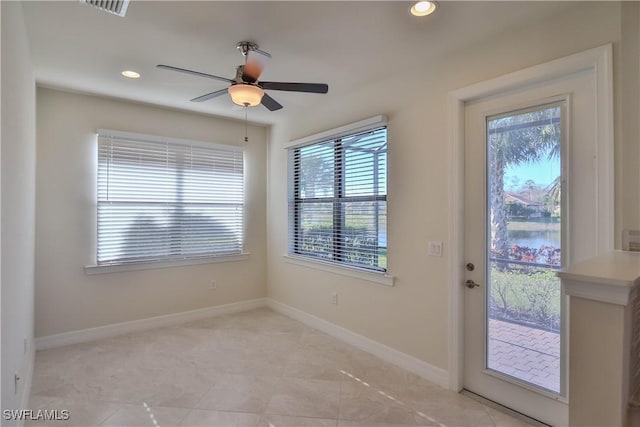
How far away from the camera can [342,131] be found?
11.6 ft

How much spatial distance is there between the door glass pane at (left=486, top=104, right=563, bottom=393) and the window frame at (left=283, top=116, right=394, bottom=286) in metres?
0.98

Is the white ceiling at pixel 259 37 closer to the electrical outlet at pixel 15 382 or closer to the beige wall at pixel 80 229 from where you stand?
the beige wall at pixel 80 229

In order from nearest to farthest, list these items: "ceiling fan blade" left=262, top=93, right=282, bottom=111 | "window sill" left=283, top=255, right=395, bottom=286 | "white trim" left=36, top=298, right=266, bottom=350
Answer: "ceiling fan blade" left=262, top=93, right=282, bottom=111
"window sill" left=283, top=255, right=395, bottom=286
"white trim" left=36, top=298, right=266, bottom=350

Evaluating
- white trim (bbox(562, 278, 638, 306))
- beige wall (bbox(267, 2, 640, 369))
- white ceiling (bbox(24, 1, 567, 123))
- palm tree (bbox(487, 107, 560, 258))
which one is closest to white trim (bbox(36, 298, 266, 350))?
beige wall (bbox(267, 2, 640, 369))

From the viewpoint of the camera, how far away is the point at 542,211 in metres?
2.17

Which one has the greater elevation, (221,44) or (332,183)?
(221,44)

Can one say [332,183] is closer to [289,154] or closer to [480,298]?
[289,154]

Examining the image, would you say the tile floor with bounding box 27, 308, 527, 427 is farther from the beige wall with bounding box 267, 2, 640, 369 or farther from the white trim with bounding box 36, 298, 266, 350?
the beige wall with bounding box 267, 2, 640, 369

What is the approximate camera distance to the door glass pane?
2.12m

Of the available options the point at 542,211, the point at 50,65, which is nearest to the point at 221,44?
the point at 50,65

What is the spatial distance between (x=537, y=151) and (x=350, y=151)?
1813 millimetres

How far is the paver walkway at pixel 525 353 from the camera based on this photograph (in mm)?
2125

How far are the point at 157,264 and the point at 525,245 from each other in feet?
12.7

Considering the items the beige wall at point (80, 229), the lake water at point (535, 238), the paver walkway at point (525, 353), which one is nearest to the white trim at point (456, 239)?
the paver walkway at point (525, 353)
